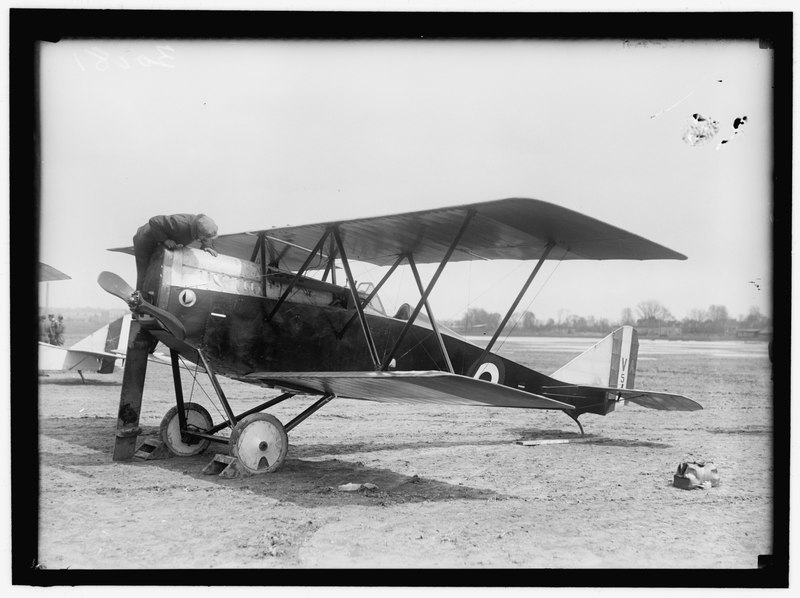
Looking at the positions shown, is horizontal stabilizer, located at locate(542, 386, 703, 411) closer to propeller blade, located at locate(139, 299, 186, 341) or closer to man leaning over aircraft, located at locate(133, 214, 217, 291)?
propeller blade, located at locate(139, 299, 186, 341)

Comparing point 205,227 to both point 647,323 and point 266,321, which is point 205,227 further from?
point 647,323

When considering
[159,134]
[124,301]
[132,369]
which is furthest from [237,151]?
[132,369]

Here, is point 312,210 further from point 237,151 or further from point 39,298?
point 39,298

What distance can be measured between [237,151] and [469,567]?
4.58m

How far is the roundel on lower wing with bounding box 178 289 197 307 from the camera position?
6195mm

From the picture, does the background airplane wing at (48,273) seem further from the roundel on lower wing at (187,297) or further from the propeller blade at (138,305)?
the roundel on lower wing at (187,297)

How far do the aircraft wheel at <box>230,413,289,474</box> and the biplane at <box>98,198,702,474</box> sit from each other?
0.01 meters

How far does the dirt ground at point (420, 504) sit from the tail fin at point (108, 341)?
720 centimetres

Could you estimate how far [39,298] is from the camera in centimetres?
461

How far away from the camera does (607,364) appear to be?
10.3m

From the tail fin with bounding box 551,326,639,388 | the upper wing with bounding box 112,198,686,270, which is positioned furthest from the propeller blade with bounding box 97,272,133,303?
the tail fin with bounding box 551,326,639,388

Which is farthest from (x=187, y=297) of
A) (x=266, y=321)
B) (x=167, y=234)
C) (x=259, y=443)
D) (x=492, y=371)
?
(x=492, y=371)

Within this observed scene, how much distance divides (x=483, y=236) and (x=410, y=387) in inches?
74.4

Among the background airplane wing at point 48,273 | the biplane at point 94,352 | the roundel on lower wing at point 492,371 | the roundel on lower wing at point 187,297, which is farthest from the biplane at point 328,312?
the biplane at point 94,352
